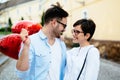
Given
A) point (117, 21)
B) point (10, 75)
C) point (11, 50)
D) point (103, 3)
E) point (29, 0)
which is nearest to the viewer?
point (11, 50)

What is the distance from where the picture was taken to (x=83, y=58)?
2.83m

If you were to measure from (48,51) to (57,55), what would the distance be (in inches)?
4.6

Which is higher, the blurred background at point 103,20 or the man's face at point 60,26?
the man's face at point 60,26

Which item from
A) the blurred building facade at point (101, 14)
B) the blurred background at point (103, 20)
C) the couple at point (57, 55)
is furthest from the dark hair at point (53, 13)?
the blurred building facade at point (101, 14)

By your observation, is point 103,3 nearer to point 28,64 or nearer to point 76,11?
point 76,11

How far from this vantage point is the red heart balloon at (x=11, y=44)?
325cm

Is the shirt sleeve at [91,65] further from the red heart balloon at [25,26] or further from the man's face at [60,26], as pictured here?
the red heart balloon at [25,26]

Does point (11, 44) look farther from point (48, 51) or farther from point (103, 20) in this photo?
point (103, 20)

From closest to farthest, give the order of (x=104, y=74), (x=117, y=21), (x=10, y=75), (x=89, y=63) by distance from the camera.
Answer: (x=89, y=63) < (x=104, y=74) < (x=10, y=75) < (x=117, y=21)

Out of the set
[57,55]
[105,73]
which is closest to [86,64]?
[57,55]

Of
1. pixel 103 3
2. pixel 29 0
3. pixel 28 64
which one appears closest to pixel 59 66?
pixel 28 64

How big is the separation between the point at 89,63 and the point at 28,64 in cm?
51

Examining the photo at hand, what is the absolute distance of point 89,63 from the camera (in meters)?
2.77

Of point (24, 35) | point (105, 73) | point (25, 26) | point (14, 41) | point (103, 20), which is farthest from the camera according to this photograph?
point (103, 20)
